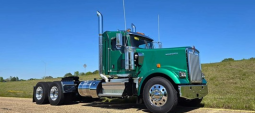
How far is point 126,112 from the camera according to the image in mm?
7004

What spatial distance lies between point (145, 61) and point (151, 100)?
1482 mm

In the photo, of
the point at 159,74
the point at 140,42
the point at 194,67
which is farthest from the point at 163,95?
the point at 140,42

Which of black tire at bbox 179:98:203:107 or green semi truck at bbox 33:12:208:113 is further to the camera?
black tire at bbox 179:98:203:107

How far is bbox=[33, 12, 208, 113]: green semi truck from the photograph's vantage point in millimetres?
6680

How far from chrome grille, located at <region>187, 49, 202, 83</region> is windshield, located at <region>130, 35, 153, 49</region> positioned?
190cm

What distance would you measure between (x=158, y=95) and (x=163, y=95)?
0.48ft

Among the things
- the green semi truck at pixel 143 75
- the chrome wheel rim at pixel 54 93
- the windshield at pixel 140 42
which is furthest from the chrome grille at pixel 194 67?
the chrome wheel rim at pixel 54 93

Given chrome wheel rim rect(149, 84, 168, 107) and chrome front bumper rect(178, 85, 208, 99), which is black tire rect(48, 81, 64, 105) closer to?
chrome wheel rim rect(149, 84, 168, 107)

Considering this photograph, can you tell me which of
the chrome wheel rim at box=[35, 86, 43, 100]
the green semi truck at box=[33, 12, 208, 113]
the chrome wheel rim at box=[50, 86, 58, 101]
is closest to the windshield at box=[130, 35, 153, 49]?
the green semi truck at box=[33, 12, 208, 113]

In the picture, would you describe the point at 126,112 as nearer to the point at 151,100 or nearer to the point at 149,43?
the point at 151,100

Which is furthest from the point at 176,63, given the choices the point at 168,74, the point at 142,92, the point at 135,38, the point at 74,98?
the point at 74,98

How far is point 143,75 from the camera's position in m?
7.63

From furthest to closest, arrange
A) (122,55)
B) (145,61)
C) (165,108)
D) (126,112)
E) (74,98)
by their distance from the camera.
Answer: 1. (74,98)
2. (122,55)
3. (145,61)
4. (126,112)
5. (165,108)

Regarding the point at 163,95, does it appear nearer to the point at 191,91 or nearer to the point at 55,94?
the point at 191,91
